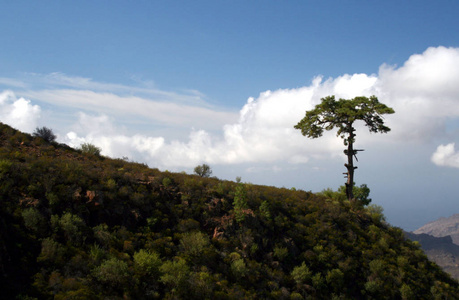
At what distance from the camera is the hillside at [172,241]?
1128 centimetres

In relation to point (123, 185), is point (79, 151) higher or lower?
higher

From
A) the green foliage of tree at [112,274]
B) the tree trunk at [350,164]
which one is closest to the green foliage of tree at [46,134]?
the green foliage of tree at [112,274]

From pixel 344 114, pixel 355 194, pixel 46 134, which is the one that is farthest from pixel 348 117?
pixel 46 134

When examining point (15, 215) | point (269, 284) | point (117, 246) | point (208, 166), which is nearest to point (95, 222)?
point (117, 246)

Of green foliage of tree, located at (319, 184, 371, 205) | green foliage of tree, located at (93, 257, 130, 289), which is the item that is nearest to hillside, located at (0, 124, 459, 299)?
green foliage of tree, located at (93, 257, 130, 289)

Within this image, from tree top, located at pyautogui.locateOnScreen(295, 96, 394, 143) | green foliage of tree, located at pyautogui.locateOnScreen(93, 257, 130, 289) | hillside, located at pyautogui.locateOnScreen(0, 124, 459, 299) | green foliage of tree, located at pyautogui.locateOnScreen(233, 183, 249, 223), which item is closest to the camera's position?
green foliage of tree, located at pyautogui.locateOnScreen(93, 257, 130, 289)

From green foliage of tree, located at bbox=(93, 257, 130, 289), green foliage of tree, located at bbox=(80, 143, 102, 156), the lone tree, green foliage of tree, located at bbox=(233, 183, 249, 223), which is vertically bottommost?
green foliage of tree, located at bbox=(93, 257, 130, 289)

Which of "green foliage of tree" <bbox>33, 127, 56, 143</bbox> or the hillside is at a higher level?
"green foliage of tree" <bbox>33, 127, 56, 143</bbox>

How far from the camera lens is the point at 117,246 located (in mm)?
13508

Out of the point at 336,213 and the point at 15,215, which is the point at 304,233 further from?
the point at 15,215

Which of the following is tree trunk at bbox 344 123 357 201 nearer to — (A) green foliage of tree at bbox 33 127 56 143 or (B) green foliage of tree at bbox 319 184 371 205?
(B) green foliage of tree at bbox 319 184 371 205

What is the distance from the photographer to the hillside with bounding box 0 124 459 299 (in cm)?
1128

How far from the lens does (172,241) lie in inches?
600

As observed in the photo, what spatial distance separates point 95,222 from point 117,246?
6.97ft
